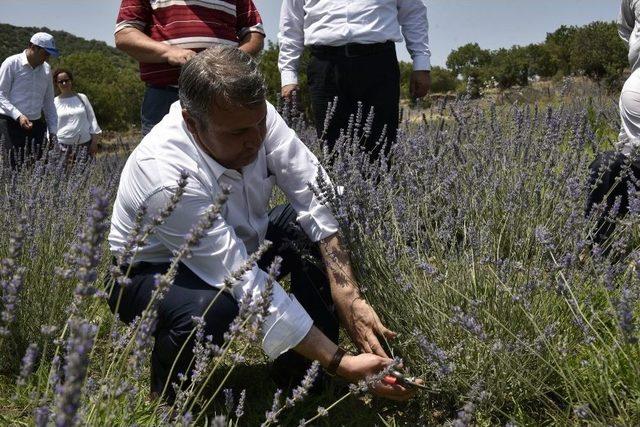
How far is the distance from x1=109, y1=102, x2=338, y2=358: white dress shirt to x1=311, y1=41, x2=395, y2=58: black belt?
→ 1.23 metres

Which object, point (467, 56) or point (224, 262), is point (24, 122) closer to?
point (224, 262)

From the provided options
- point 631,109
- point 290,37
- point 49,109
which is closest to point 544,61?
point 49,109

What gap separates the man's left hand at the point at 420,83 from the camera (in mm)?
3498

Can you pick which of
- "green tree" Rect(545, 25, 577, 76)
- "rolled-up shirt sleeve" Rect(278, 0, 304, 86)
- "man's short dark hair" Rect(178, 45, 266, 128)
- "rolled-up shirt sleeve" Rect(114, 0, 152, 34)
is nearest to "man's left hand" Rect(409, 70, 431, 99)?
"rolled-up shirt sleeve" Rect(278, 0, 304, 86)

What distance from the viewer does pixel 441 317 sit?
1.79m

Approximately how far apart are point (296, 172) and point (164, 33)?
1.23m

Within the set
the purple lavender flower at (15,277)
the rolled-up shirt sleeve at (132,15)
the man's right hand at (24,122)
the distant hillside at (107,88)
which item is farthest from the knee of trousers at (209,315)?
the distant hillside at (107,88)

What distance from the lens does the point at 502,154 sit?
267 centimetres

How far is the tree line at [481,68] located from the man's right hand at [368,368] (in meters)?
9.43

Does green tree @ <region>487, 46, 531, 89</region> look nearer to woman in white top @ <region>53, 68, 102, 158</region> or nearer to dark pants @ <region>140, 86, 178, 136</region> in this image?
woman in white top @ <region>53, 68, 102, 158</region>

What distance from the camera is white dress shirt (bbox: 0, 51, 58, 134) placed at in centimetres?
528

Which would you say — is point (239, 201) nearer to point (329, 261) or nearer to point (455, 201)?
point (329, 261)

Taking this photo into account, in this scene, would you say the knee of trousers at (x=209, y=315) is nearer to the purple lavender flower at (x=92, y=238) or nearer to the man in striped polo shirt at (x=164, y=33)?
the purple lavender flower at (x=92, y=238)

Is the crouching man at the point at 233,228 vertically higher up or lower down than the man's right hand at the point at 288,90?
lower down
